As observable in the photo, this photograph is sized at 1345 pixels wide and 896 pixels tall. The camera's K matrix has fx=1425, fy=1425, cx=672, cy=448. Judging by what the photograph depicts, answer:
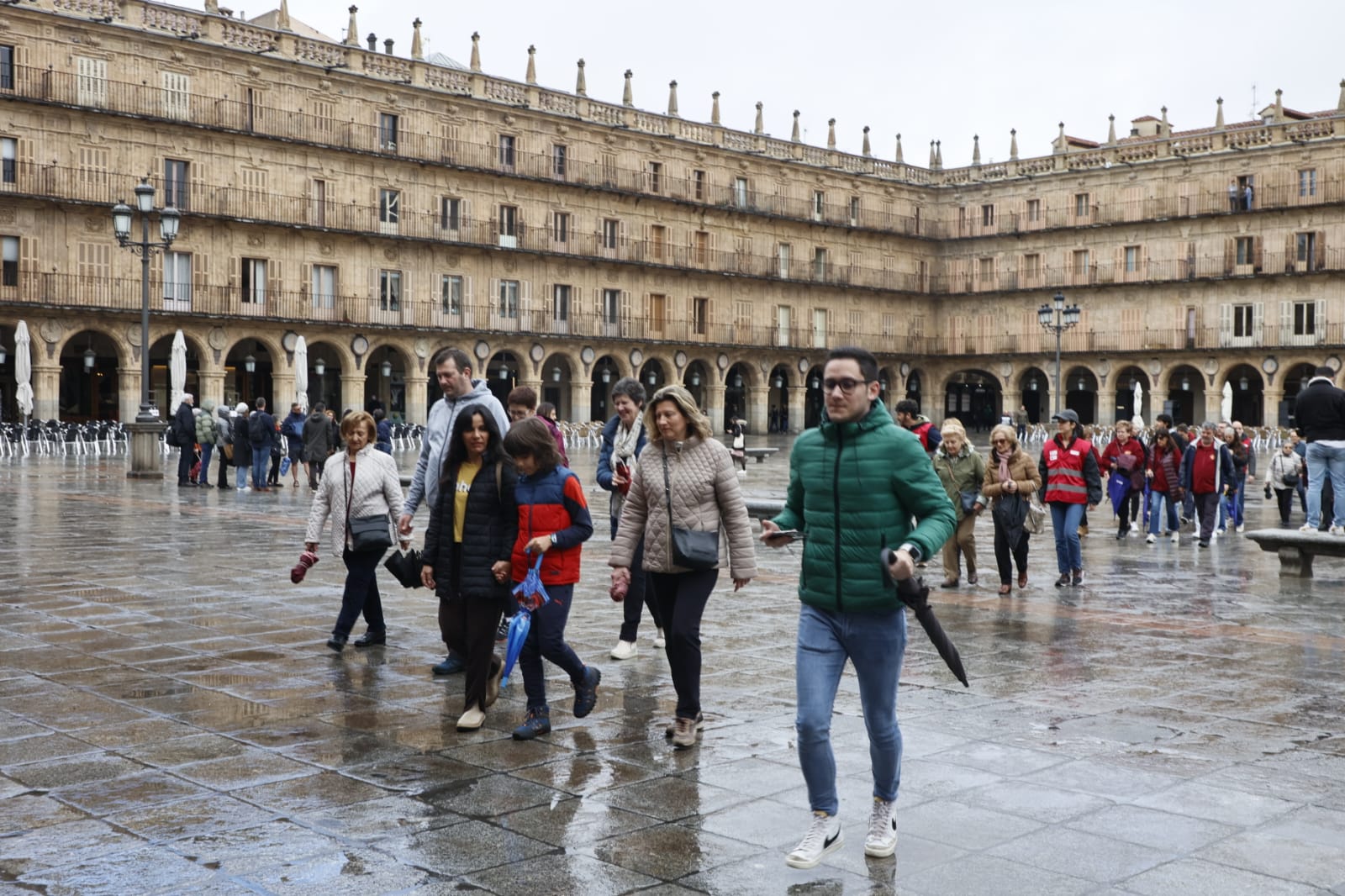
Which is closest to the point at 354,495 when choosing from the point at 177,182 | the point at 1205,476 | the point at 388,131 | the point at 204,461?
the point at 1205,476

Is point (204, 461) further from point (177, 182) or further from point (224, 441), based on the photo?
point (177, 182)

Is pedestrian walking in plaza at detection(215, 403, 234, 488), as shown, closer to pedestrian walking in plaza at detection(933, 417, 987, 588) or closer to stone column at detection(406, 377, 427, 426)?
pedestrian walking in plaza at detection(933, 417, 987, 588)

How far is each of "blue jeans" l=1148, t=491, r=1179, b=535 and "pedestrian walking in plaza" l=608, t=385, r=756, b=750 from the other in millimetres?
10160

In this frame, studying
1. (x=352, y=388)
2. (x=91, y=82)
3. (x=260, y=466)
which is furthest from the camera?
(x=352, y=388)

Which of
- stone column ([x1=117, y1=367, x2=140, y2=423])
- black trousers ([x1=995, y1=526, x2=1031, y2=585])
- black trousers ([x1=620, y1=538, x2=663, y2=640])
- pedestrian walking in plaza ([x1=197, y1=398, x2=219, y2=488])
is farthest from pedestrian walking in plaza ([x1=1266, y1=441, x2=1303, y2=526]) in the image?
stone column ([x1=117, y1=367, x2=140, y2=423])

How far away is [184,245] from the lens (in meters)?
36.9

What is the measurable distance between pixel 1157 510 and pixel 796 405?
36962 millimetres

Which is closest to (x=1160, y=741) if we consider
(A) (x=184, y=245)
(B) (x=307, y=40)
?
(A) (x=184, y=245)

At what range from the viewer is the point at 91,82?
115ft

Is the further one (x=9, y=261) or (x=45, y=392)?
(x=45, y=392)

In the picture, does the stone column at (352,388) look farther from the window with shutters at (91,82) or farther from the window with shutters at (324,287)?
the window with shutters at (91,82)

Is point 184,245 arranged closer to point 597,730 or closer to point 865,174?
point 865,174

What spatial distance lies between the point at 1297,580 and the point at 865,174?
43.9 metres

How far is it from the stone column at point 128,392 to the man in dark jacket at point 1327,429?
2979 centimetres
